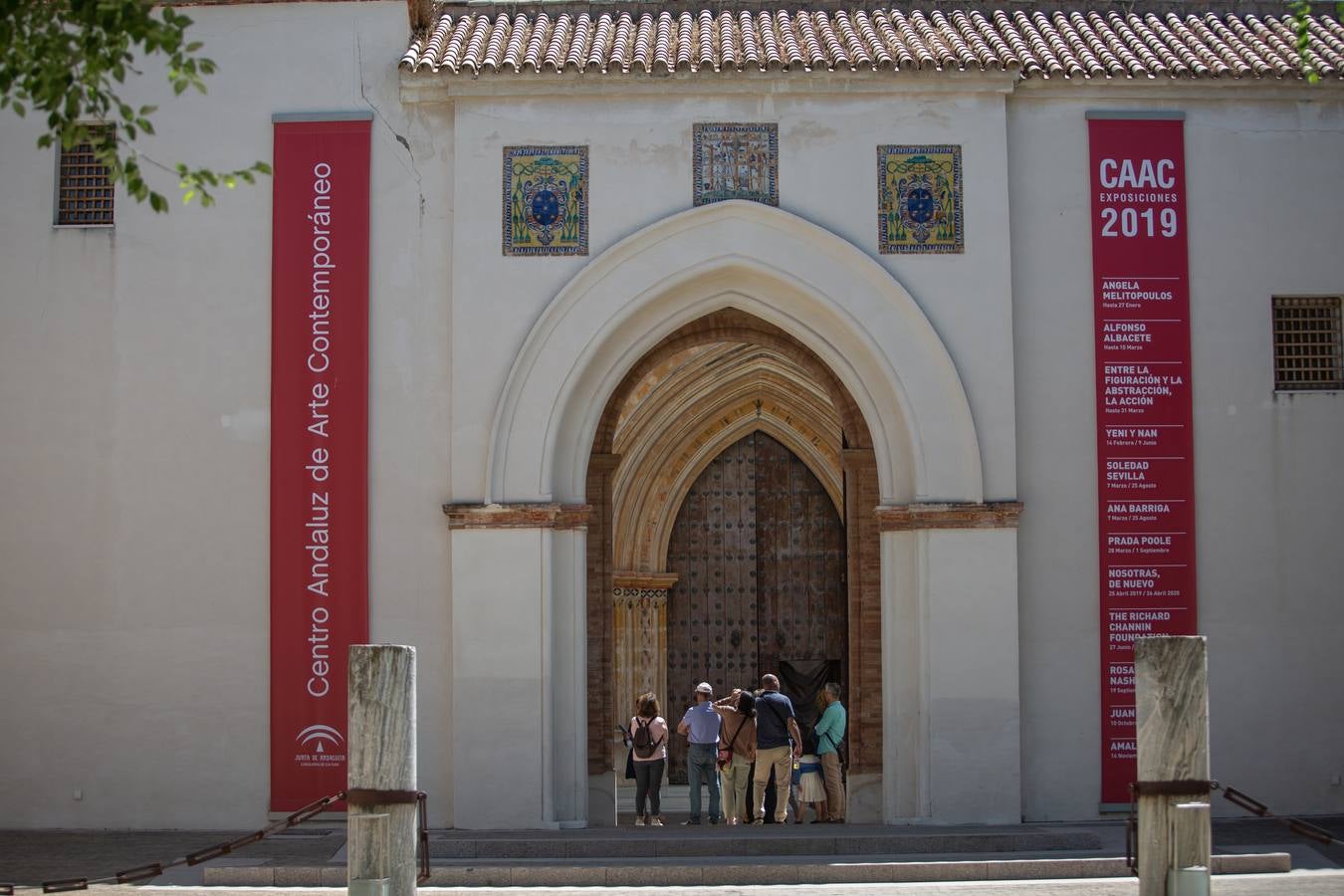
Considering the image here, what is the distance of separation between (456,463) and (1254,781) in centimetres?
681

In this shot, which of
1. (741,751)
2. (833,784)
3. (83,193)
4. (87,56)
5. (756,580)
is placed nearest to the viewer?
(87,56)

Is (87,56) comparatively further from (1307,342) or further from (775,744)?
(1307,342)

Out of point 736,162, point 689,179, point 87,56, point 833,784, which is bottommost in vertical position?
point 833,784

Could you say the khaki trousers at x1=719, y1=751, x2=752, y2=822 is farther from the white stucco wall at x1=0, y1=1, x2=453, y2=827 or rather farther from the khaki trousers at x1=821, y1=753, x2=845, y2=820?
the white stucco wall at x1=0, y1=1, x2=453, y2=827

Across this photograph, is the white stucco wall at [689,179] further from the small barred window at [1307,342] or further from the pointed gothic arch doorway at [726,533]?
the pointed gothic arch doorway at [726,533]

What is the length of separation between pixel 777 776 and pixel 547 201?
18.0 ft

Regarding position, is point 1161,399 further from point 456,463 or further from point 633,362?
point 456,463

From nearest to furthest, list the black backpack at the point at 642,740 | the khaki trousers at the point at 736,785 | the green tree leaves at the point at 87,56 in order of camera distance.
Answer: the green tree leaves at the point at 87,56 → the black backpack at the point at 642,740 → the khaki trousers at the point at 736,785

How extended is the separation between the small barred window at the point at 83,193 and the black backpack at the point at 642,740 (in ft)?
20.0

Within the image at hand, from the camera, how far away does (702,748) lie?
15.1 meters

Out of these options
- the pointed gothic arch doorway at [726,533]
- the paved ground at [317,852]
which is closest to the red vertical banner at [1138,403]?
the paved ground at [317,852]

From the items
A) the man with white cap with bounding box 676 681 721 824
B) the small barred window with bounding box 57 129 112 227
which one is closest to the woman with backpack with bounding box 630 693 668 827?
the man with white cap with bounding box 676 681 721 824

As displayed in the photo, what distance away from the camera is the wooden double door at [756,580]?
69.5 ft

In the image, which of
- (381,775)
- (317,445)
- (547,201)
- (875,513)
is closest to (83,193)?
(317,445)
